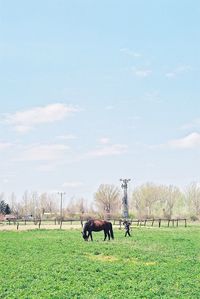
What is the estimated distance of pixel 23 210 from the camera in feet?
520

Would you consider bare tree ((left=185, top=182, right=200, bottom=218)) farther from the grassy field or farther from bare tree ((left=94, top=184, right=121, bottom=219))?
the grassy field

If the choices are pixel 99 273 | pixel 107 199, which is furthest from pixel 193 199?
pixel 99 273

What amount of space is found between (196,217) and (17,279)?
252ft

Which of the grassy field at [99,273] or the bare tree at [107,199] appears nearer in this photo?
the grassy field at [99,273]

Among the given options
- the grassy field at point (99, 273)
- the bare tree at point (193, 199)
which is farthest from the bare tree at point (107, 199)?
the grassy field at point (99, 273)

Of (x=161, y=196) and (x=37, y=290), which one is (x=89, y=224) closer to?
(x=37, y=290)

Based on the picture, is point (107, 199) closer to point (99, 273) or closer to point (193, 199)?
point (193, 199)

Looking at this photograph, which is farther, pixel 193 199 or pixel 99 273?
pixel 193 199

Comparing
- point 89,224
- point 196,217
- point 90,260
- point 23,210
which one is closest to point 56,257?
point 90,260

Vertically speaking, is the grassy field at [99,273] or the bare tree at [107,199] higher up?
the bare tree at [107,199]

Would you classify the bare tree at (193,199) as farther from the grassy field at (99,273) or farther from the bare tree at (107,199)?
the grassy field at (99,273)

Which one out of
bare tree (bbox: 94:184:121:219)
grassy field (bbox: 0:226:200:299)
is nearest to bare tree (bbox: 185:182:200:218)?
bare tree (bbox: 94:184:121:219)

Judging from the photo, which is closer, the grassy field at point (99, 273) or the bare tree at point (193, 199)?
the grassy field at point (99, 273)

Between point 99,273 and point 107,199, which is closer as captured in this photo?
point 99,273
